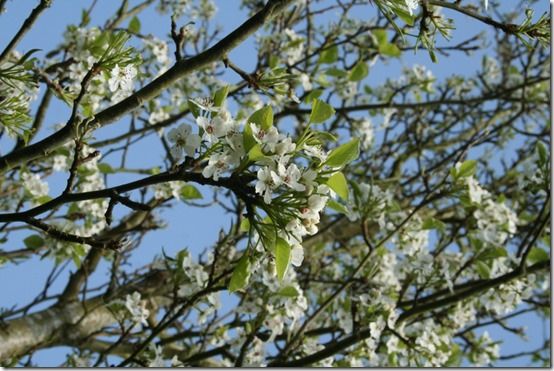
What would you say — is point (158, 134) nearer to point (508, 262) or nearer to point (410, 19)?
point (508, 262)

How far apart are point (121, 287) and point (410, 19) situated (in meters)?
2.55

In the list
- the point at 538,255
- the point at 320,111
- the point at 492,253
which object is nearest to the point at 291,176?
the point at 320,111

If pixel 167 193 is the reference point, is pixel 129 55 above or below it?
below

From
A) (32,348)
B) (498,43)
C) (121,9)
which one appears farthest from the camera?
(498,43)

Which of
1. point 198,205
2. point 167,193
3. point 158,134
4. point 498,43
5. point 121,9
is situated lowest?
point 167,193

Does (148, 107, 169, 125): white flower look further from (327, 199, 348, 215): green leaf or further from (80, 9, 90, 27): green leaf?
(327, 199, 348, 215): green leaf

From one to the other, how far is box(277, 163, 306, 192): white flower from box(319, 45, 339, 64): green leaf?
2803 mm

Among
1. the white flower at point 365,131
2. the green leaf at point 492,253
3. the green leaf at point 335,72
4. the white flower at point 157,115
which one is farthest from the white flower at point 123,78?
the white flower at point 365,131

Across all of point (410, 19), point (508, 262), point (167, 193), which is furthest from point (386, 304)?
point (410, 19)

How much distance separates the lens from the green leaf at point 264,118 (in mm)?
1677

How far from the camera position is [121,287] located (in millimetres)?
3844

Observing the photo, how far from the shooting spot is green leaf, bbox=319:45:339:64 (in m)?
4.30

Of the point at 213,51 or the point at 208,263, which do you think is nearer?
the point at 213,51

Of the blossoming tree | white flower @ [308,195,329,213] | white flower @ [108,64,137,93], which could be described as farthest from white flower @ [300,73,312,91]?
white flower @ [308,195,329,213]
